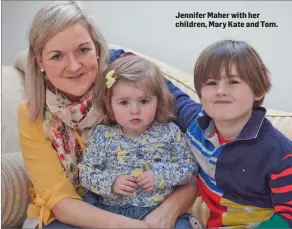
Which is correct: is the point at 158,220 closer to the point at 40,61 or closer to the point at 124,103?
the point at 124,103

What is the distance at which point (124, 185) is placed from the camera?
1.34 meters


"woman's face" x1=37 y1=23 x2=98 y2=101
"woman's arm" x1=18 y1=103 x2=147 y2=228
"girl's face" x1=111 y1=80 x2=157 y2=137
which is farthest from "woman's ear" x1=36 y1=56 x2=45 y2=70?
"girl's face" x1=111 y1=80 x2=157 y2=137

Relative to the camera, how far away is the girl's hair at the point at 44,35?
54.1 inches

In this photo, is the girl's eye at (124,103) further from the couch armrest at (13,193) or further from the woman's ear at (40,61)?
the couch armrest at (13,193)

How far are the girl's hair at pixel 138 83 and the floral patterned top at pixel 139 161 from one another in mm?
51

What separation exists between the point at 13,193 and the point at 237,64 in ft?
2.54

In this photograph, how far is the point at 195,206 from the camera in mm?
1658

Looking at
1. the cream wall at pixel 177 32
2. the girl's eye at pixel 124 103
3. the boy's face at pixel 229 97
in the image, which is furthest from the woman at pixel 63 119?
the cream wall at pixel 177 32

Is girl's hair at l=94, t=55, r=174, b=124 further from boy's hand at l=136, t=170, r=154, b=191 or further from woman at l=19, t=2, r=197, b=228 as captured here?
boy's hand at l=136, t=170, r=154, b=191

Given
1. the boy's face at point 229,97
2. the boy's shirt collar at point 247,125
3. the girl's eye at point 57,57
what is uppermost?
the girl's eye at point 57,57

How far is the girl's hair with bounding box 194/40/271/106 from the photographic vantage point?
1.26 meters

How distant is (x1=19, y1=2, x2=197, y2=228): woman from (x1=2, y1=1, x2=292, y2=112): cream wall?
2.30 feet

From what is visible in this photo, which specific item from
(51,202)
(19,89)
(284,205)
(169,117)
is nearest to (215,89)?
(169,117)

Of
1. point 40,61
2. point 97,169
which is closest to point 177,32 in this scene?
point 40,61
